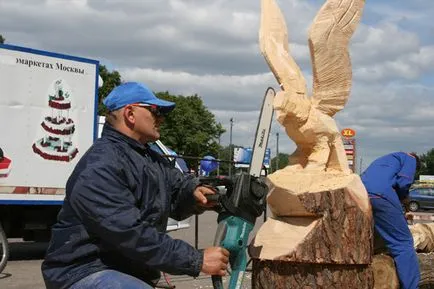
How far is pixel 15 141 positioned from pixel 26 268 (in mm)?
1735

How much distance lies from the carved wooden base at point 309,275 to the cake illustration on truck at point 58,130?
17.1 feet

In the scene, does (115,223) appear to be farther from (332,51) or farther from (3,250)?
(3,250)

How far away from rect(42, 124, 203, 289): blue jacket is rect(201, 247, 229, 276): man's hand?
3cm

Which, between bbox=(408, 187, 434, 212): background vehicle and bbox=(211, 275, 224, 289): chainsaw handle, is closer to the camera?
bbox=(211, 275, 224, 289): chainsaw handle

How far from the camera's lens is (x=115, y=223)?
2271 millimetres

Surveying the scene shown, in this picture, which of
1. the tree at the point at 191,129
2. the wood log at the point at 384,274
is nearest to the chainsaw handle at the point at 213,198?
the wood log at the point at 384,274

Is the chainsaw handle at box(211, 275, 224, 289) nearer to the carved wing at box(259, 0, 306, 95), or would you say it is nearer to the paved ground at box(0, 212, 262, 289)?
the carved wing at box(259, 0, 306, 95)

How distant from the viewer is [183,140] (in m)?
45.5

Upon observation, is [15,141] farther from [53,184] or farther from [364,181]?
[364,181]

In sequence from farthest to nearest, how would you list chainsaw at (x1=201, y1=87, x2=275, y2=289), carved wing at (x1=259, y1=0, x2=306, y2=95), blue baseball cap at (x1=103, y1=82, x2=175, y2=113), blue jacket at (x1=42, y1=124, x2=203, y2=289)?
carved wing at (x1=259, y1=0, x2=306, y2=95) → chainsaw at (x1=201, y1=87, x2=275, y2=289) → blue baseball cap at (x1=103, y1=82, x2=175, y2=113) → blue jacket at (x1=42, y1=124, x2=203, y2=289)

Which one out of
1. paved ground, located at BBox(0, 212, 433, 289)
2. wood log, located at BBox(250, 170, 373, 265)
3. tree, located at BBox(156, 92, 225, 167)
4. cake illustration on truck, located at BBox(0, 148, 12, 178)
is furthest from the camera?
tree, located at BBox(156, 92, 225, 167)

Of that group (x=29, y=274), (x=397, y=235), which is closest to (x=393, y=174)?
(x=397, y=235)

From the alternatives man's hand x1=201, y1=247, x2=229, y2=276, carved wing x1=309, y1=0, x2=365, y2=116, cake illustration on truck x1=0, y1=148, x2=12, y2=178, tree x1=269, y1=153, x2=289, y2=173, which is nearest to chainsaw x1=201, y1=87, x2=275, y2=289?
man's hand x1=201, y1=247, x2=229, y2=276

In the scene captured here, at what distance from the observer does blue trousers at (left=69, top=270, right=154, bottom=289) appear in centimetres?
234
